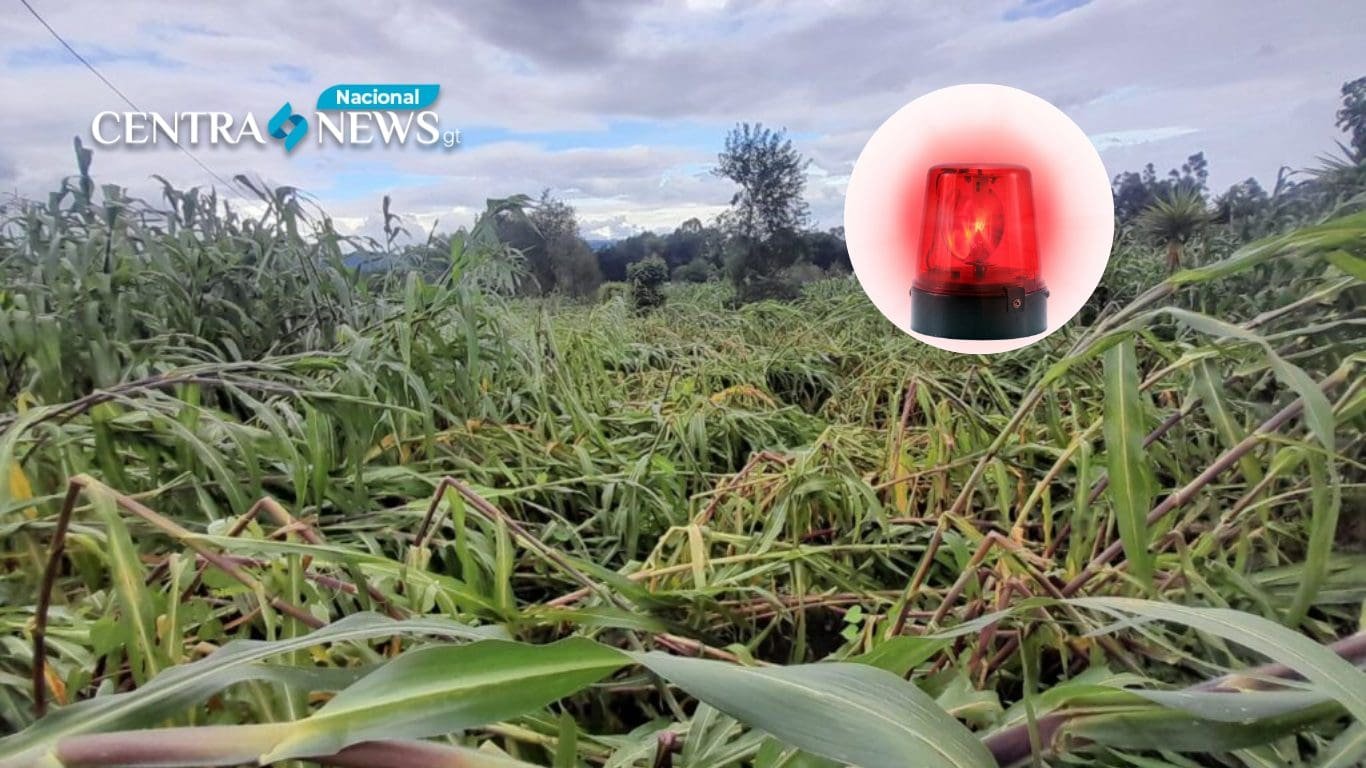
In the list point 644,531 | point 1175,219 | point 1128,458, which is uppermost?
point 1175,219

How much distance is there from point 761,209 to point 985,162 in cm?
42

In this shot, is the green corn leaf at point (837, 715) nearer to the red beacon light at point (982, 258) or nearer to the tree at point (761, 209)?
the red beacon light at point (982, 258)

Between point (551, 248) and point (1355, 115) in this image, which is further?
point (551, 248)

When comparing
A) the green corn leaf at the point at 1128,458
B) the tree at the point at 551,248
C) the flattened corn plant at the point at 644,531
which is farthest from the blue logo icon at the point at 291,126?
the green corn leaf at the point at 1128,458

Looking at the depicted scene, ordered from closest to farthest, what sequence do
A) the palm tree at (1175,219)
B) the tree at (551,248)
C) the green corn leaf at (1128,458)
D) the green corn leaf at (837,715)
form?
the green corn leaf at (837,715), the green corn leaf at (1128,458), the palm tree at (1175,219), the tree at (551,248)

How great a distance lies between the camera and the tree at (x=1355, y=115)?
1.49ft

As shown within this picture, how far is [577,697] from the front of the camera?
0.32m

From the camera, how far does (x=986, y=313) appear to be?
426mm

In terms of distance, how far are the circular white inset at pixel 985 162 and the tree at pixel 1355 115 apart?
160 mm

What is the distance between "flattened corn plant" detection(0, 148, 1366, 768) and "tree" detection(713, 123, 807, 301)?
3.6 inches

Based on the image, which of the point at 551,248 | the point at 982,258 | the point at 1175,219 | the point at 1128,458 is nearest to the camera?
the point at 1128,458

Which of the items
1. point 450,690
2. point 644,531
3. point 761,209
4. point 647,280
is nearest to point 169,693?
point 450,690

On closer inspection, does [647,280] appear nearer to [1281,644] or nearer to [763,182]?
[763,182]

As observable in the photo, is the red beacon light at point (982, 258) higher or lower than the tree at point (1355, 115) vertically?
lower
